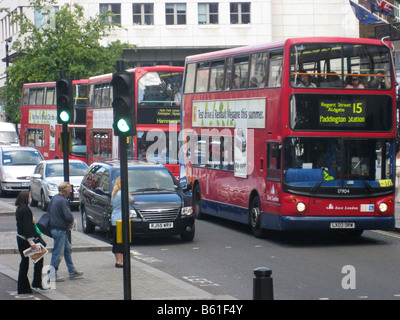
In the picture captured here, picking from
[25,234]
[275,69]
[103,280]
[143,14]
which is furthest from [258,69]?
[143,14]

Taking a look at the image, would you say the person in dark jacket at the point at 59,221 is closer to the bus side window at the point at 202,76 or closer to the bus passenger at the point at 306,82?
the bus passenger at the point at 306,82

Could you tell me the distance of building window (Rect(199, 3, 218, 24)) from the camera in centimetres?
6397

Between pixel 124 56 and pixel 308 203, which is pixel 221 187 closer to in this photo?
pixel 308 203

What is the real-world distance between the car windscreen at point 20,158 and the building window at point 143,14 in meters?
31.4

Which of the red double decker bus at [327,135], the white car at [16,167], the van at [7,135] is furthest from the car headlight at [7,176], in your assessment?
the red double decker bus at [327,135]

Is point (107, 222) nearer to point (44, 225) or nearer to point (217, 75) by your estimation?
point (44, 225)

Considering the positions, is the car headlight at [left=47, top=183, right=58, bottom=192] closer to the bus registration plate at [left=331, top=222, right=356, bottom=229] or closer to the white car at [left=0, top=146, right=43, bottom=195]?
the white car at [left=0, top=146, right=43, bottom=195]

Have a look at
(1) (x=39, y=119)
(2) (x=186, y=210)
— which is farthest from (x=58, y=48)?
(2) (x=186, y=210)

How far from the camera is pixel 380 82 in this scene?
1769 cm

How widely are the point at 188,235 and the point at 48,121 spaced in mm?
27183

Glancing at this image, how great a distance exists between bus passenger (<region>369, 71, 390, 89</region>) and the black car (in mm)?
4358
